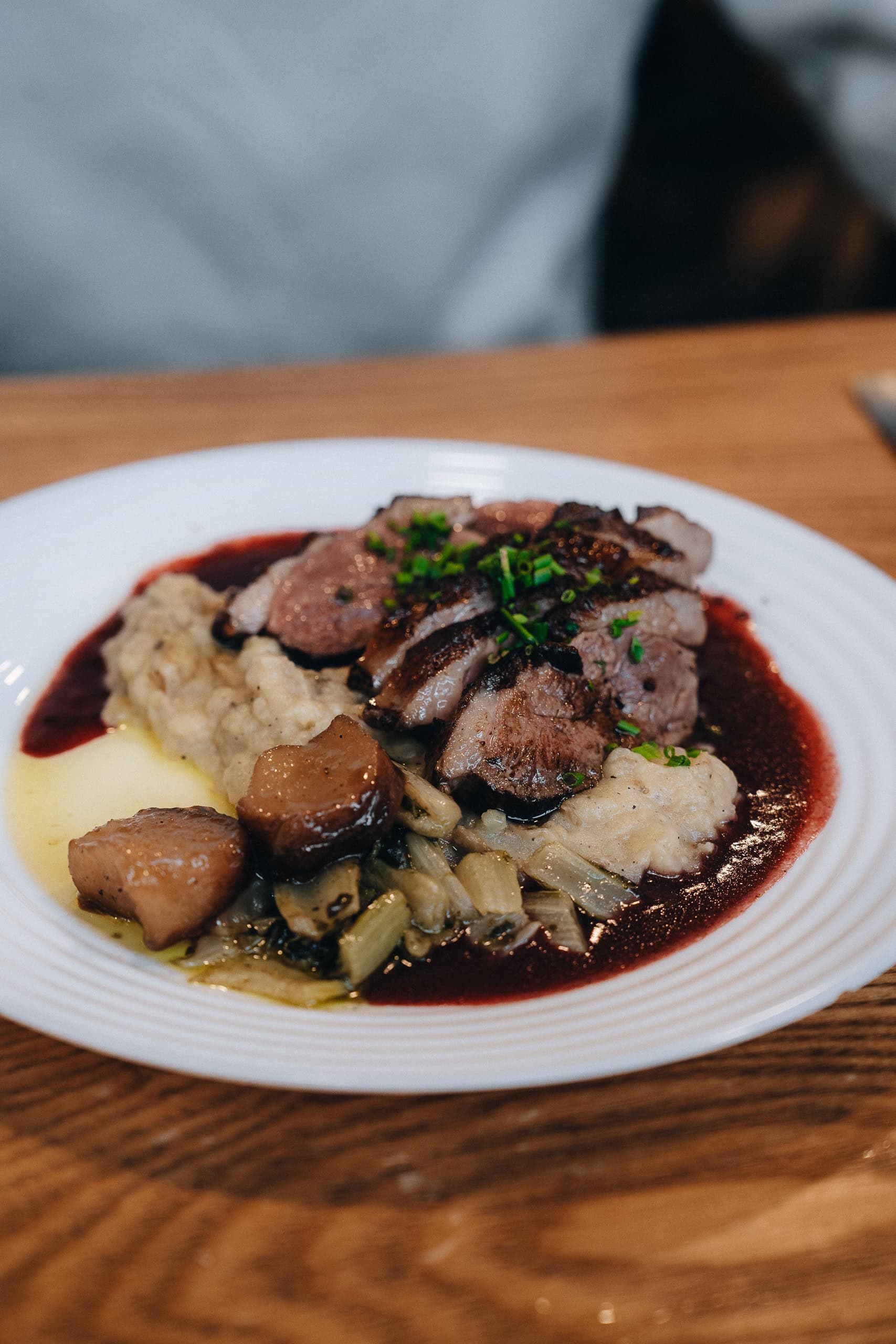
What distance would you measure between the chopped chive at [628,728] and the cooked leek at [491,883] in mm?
576

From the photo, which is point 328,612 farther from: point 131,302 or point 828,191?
point 828,191

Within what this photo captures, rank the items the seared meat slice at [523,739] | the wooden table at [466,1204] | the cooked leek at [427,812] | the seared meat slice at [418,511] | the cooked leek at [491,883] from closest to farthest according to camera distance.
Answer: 1. the wooden table at [466,1204]
2. the cooked leek at [491,883]
3. the cooked leek at [427,812]
4. the seared meat slice at [523,739]
5. the seared meat slice at [418,511]

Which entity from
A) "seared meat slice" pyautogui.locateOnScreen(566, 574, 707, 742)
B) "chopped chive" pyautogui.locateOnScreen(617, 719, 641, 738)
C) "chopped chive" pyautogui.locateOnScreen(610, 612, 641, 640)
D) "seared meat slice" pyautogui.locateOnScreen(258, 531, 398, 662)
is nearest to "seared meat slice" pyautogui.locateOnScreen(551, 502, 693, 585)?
"seared meat slice" pyautogui.locateOnScreen(566, 574, 707, 742)

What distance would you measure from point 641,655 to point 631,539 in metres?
0.43

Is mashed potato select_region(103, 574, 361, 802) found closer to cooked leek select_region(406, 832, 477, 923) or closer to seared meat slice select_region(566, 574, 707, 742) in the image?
cooked leek select_region(406, 832, 477, 923)

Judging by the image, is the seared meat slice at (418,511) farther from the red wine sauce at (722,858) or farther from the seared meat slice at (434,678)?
the red wine sauce at (722,858)

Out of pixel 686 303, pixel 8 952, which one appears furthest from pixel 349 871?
pixel 686 303

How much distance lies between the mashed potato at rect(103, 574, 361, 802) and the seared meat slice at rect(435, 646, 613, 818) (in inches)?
13.7

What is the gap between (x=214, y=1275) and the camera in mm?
1484

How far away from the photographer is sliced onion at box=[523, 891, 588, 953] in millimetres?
2100

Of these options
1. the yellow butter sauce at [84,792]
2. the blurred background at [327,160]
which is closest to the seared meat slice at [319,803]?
the yellow butter sauce at [84,792]

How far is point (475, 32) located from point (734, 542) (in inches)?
120

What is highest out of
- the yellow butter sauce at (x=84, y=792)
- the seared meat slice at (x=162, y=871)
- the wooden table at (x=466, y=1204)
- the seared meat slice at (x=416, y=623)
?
the seared meat slice at (x=416, y=623)

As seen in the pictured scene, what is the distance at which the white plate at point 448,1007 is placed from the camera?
1.62 meters
